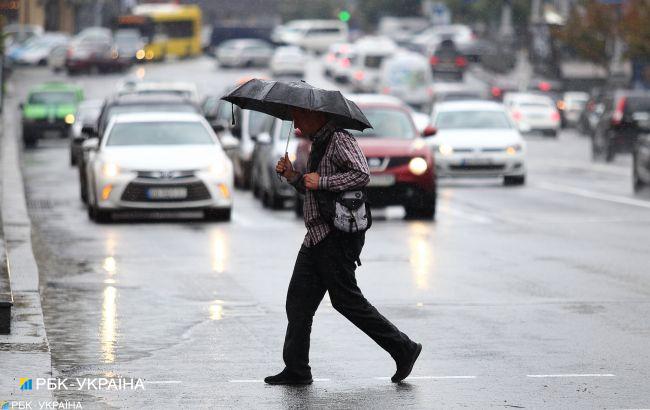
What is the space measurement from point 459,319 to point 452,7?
4082 inches

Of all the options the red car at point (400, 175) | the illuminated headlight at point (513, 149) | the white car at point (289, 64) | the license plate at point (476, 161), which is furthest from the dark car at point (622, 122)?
the white car at point (289, 64)

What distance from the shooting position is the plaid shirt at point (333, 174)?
9.38 meters

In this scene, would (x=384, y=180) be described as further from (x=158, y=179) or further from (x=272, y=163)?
(x=158, y=179)

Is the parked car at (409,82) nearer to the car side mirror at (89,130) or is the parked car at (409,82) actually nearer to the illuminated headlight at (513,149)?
the illuminated headlight at (513,149)

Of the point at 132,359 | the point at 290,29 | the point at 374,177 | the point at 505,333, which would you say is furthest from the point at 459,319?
the point at 290,29

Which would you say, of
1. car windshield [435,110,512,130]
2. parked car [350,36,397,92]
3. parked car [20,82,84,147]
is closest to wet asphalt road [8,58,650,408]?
car windshield [435,110,512,130]

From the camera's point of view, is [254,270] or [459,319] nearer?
[459,319]

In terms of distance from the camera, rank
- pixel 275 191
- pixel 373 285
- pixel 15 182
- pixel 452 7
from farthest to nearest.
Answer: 1. pixel 452 7
2. pixel 15 182
3. pixel 275 191
4. pixel 373 285

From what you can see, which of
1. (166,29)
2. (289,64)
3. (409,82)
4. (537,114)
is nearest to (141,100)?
(537,114)

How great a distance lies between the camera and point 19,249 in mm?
16609

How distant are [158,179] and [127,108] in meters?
5.18

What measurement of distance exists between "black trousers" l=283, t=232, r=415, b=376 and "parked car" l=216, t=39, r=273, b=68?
79.3 metres

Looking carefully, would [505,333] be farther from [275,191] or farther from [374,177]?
[275,191]

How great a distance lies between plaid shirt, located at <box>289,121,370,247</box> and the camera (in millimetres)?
9383
